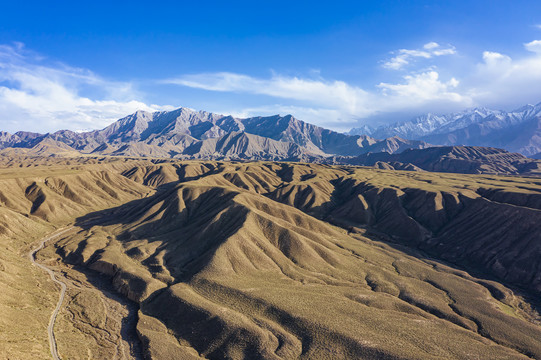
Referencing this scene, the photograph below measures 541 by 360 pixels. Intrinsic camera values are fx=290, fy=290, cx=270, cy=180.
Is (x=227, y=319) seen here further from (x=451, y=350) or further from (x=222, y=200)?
(x=222, y=200)

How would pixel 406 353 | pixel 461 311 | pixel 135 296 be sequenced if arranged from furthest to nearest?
pixel 135 296 < pixel 461 311 < pixel 406 353

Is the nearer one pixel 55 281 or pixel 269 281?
pixel 269 281

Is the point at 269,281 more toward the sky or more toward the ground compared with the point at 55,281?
more toward the sky

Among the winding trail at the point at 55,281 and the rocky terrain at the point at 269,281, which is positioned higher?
the rocky terrain at the point at 269,281

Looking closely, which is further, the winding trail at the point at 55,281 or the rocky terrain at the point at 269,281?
the rocky terrain at the point at 269,281

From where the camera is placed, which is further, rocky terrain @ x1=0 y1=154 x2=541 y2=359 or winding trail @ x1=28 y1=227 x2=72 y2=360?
rocky terrain @ x1=0 y1=154 x2=541 y2=359

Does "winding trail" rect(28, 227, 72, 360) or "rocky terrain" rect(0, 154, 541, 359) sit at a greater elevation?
"rocky terrain" rect(0, 154, 541, 359)

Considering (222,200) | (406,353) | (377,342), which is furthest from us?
(222,200)

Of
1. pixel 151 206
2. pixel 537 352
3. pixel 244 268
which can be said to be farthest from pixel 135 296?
pixel 537 352
